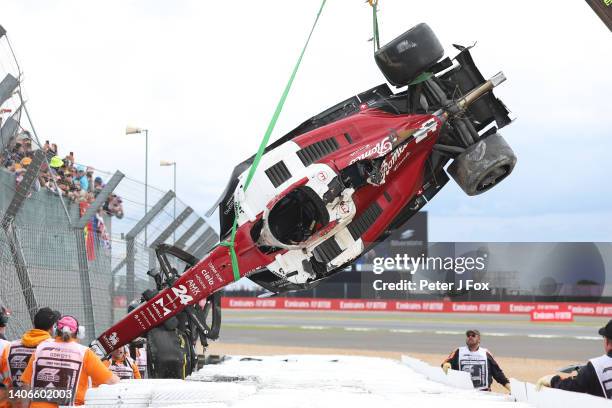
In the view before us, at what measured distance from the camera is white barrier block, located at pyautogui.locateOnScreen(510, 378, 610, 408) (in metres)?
4.17

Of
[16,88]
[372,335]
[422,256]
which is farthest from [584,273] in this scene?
[16,88]

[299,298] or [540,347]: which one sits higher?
[299,298]

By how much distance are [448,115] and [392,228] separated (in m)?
1.46

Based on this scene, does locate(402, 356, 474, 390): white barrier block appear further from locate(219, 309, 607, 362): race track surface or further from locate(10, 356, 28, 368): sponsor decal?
locate(219, 309, 607, 362): race track surface

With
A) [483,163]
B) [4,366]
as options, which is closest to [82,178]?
[483,163]

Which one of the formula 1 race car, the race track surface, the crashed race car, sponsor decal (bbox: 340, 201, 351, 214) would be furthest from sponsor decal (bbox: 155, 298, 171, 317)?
the race track surface

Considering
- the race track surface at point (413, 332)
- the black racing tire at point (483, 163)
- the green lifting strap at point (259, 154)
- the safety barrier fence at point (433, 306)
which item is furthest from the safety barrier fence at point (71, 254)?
the safety barrier fence at point (433, 306)

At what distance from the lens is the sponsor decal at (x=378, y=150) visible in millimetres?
8281

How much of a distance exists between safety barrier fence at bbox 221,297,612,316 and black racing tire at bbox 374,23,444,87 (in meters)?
29.0

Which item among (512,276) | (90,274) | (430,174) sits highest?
(512,276)

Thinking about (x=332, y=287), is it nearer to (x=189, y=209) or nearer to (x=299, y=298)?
(x=299, y=298)

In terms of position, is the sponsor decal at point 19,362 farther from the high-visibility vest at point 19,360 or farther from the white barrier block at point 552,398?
the white barrier block at point 552,398

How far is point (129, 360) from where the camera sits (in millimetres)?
8758

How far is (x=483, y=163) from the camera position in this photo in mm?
8523
